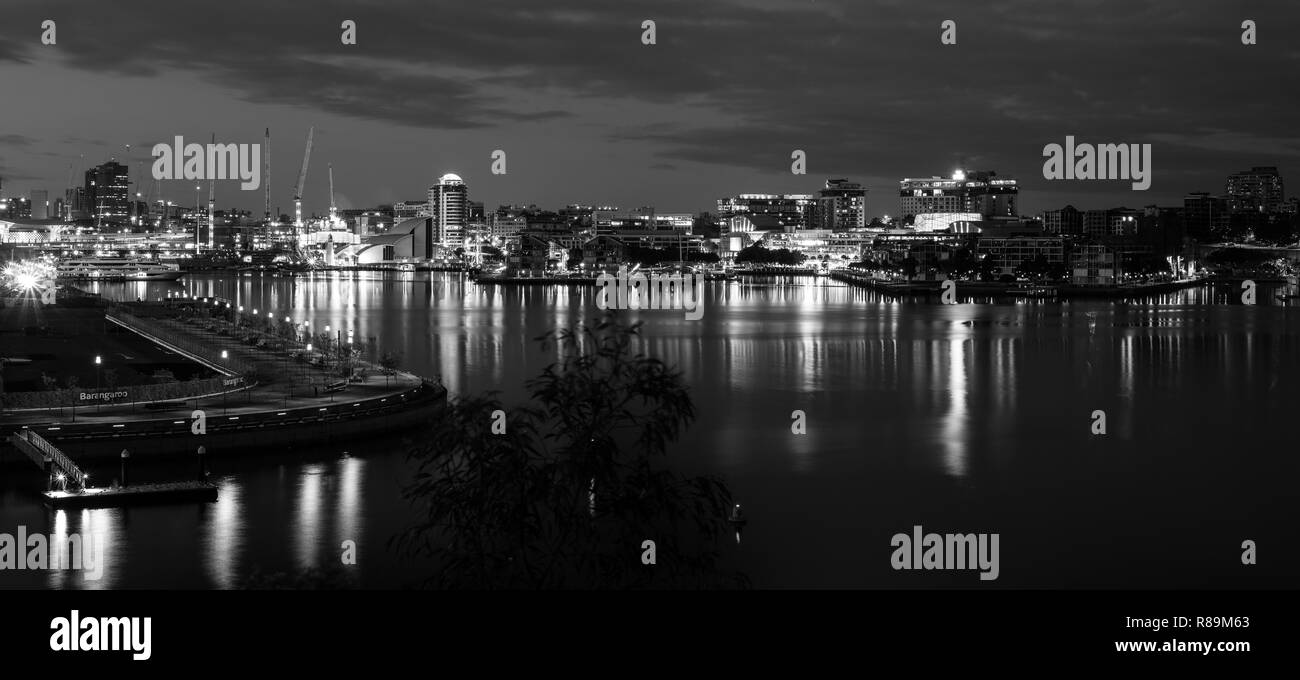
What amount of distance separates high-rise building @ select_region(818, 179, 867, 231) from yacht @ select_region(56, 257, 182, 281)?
59.7 metres

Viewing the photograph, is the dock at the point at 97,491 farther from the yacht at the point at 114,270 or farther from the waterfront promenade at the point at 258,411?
the yacht at the point at 114,270

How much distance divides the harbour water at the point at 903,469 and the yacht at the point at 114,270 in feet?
127

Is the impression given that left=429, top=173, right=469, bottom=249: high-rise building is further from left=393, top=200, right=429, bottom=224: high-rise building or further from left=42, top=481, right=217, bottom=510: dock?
left=42, top=481, right=217, bottom=510: dock

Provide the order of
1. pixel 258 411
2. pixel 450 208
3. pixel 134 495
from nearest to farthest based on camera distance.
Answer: pixel 134 495
pixel 258 411
pixel 450 208

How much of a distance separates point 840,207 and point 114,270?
63829mm

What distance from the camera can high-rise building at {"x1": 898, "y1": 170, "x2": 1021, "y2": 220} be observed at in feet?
303

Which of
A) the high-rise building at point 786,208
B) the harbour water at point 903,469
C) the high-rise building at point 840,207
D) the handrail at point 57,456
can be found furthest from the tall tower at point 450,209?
the handrail at point 57,456

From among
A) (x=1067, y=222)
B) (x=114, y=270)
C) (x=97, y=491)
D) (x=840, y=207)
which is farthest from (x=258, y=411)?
(x=840, y=207)

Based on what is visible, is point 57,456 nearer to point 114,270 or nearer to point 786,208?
point 114,270

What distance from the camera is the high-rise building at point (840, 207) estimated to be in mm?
105938

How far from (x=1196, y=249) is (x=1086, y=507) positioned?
72.1 metres

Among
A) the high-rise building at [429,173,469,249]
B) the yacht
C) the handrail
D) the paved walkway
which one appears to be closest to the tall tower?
the high-rise building at [429,173,469,249]

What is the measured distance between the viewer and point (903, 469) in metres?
11.4

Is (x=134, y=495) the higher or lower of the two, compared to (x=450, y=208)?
lower
